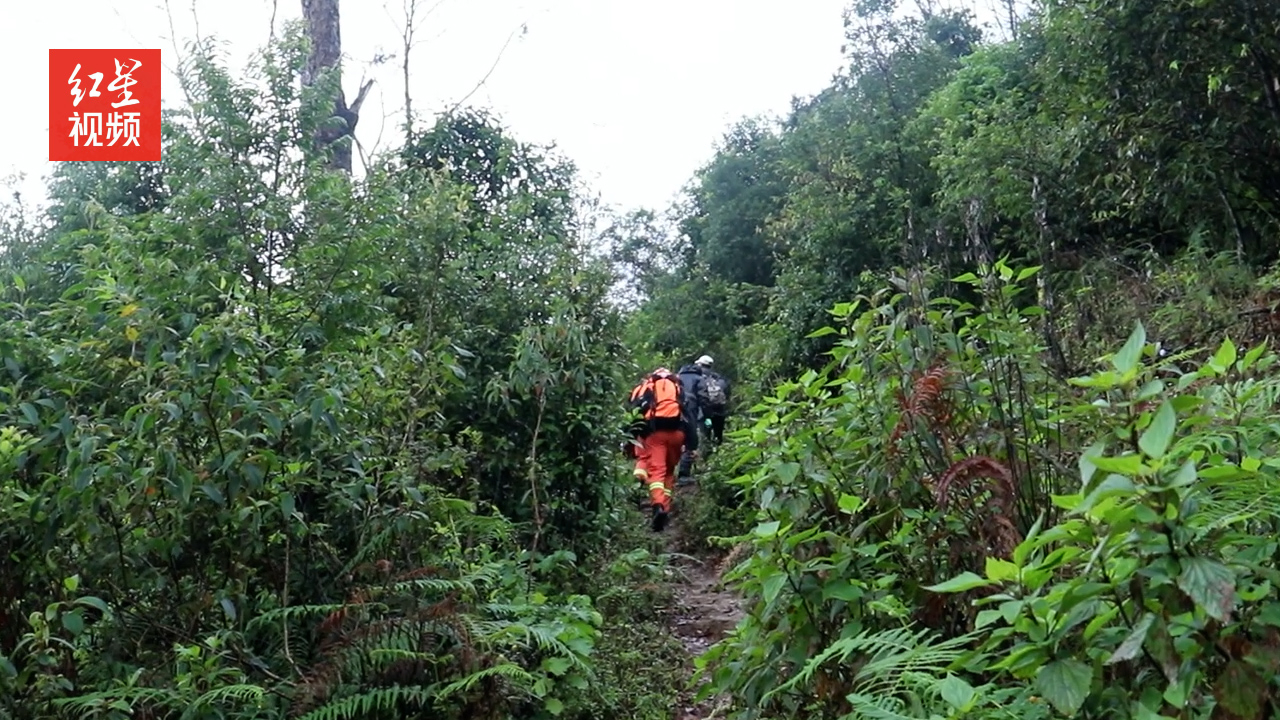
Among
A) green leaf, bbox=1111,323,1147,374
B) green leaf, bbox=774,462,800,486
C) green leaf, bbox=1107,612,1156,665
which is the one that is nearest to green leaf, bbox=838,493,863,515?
green leaf, bbox=774,462,800,486

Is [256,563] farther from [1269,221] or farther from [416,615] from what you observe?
[1269,221]

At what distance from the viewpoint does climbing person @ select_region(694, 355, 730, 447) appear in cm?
1137

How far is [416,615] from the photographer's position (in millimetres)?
3607

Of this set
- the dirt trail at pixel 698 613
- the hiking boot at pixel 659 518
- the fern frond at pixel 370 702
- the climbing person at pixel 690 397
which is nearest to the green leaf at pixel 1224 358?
the fern frond at pixel 370 702

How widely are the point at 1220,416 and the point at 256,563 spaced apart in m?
3.07

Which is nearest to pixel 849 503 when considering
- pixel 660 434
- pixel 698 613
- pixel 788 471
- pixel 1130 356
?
pixel 788 471

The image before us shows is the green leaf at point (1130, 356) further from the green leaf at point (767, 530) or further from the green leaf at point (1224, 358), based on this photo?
the green leaf at point (767, 530)

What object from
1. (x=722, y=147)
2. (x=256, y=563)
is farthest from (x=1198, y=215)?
(x=722, y=147)

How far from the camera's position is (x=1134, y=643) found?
1721 mm

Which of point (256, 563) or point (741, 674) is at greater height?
point (256, 563)

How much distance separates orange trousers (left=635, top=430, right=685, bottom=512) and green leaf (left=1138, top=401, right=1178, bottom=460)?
7192mm

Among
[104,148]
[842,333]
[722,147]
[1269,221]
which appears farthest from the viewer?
[722,147]

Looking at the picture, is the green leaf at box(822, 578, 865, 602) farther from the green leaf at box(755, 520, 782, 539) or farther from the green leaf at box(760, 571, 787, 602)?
the green leaf at box(755, 520, 782, 539)

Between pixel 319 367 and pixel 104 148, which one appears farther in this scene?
pixel 104 148
